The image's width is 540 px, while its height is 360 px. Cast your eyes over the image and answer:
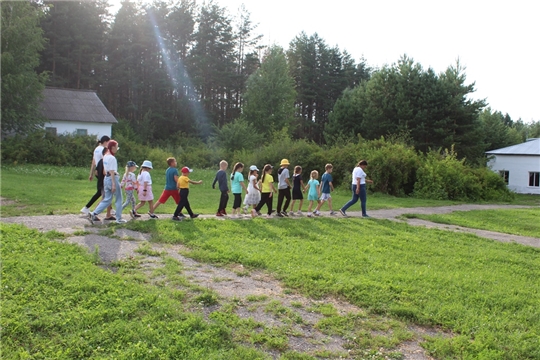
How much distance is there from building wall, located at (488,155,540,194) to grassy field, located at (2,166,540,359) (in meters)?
38.1

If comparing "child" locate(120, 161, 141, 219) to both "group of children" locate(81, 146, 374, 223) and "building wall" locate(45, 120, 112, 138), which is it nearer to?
"group of children" locate(81, 146, 374, 223)

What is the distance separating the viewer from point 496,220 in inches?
660

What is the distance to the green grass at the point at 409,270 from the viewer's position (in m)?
5.37

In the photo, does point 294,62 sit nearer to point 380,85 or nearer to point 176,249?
point 380,85

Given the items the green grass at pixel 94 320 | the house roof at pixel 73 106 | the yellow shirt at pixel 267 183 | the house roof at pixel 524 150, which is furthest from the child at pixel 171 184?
the house roof at pixel 524 150

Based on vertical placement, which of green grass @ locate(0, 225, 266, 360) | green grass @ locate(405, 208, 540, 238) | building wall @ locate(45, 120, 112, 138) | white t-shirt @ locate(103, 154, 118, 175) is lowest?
green grass @ locate(0, 225, 266, 360)

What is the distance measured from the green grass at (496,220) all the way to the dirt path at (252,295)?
401 inches

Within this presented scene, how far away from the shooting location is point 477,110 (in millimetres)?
43031

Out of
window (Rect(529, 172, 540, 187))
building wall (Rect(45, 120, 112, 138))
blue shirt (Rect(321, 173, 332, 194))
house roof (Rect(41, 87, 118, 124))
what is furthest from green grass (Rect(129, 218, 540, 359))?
window (Rect(529, 172, 540, 187))

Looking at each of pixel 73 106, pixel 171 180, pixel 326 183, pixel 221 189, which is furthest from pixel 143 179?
pixel 73 106

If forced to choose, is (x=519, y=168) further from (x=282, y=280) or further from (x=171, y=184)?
(x=282, y=280)

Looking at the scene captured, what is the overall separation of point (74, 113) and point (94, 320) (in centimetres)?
3949

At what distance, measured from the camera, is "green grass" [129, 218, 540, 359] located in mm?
5367

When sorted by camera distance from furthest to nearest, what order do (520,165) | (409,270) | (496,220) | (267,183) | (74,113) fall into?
(520,165)
(74,113)
(496,220)
(267,183)
(409,270)
